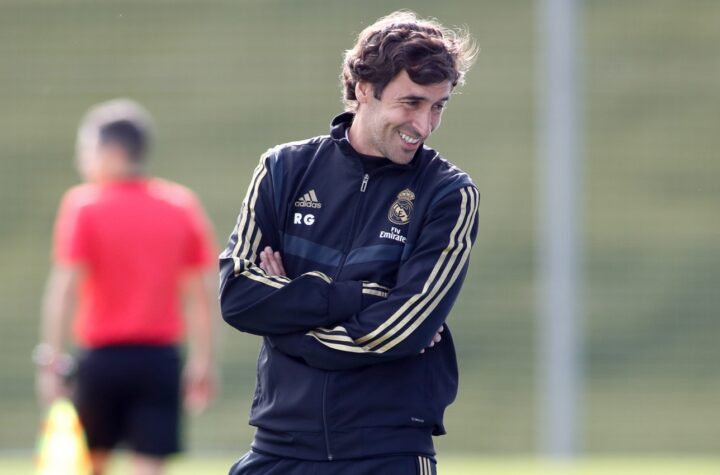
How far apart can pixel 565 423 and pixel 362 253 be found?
5.98 metres

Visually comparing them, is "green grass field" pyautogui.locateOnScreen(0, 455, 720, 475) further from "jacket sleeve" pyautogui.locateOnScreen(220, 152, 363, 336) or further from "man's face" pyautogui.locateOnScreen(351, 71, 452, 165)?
"man's face" pyautogui.locateOnScreen(351, 71, 452, 165)

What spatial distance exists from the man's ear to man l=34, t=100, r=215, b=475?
118 inches

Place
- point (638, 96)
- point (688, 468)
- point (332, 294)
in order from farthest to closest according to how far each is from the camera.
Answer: point (638, 96) < point (688, 468) < point (332, 294)

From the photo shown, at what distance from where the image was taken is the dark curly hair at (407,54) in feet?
12.0

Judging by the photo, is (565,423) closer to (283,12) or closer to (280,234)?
(283,12)

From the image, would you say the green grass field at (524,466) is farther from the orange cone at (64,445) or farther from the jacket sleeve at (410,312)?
the jacket sleeve at (410,312)

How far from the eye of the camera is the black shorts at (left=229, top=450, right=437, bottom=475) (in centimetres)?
366

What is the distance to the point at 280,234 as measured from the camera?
383cm

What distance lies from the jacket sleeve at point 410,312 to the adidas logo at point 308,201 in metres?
0.30

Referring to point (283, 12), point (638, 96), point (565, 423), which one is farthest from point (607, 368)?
point (283, 12)

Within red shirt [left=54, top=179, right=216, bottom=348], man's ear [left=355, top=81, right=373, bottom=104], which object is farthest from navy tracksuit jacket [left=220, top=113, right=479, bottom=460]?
red shirt [left=54, top=179, right=216, bottom=348]

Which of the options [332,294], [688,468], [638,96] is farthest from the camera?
[638,96]

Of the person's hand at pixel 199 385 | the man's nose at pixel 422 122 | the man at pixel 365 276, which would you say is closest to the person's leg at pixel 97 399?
the person's hand at pixel 199 385

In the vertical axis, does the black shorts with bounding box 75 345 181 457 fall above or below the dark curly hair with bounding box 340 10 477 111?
below
